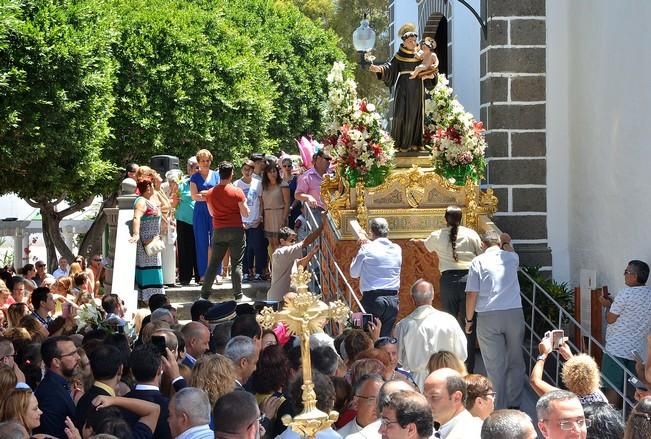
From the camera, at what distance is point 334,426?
27.4ft

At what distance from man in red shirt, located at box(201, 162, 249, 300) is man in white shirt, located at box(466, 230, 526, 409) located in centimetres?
382

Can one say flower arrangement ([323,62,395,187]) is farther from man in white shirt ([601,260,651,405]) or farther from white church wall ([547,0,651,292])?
man in white shirt ([601,260,651,405])

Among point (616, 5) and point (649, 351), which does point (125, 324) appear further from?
point (616, 5)

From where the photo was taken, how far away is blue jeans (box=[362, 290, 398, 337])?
13.5m

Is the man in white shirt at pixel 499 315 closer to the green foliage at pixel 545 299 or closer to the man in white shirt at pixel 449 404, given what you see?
the green foliage at pixel 545 299

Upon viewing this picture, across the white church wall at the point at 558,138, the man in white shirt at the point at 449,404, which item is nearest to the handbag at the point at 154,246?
the white church wall at the point at 558,138

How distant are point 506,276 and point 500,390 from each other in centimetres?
122

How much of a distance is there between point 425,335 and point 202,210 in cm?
633

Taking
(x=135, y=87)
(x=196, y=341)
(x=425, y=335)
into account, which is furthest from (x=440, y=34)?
(x=196, y=341)

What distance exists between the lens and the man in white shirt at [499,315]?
1301cm

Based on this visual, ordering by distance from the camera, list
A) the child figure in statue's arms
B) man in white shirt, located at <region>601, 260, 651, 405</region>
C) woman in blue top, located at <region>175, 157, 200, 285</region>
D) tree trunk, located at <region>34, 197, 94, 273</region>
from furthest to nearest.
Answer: tree trunk, located at <region>34, 197, 94, 273</region> → woman in blue top, located at <region>175, 157, 200, 285</region> → the child figure in statue's arms → man in white shirt, located at <region>601, 260, 651, 405</region>

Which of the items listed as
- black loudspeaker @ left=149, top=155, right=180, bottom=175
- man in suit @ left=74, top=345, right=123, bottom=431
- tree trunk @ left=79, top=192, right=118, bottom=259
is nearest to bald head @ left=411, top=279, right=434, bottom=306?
man in suit @ left=74, top=345, right=123, bottom=431

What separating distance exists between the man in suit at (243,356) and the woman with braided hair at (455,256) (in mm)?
4858

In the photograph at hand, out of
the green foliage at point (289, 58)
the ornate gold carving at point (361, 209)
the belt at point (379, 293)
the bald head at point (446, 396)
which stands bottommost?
the bald head at point (446, 396)
